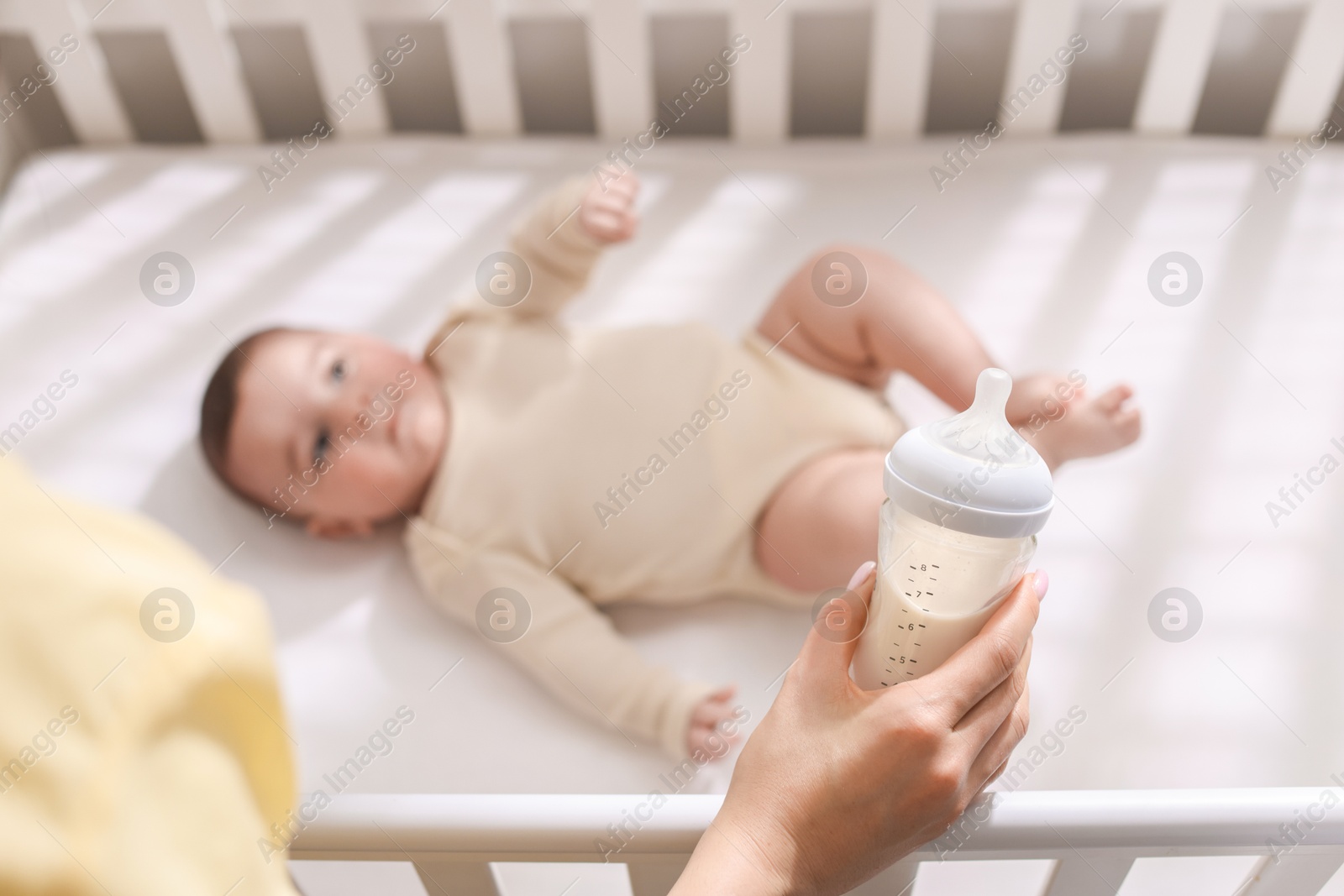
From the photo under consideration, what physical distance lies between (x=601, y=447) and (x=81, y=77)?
979 millimetres

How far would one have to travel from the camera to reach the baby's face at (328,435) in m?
0.92

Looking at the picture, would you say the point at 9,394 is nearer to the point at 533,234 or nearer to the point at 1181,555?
the point at 533,234

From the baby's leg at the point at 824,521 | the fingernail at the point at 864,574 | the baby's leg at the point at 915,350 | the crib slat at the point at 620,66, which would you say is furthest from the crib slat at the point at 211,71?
the fingernail at the point at 864,574

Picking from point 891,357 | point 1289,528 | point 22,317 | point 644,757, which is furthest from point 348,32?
point 1289,528

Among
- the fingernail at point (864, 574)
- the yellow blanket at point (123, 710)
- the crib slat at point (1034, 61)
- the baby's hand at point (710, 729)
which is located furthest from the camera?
the crib slat at point (1034, 61)

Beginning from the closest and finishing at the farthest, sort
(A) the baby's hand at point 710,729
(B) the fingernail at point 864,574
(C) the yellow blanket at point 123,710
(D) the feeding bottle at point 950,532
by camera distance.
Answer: (C) the yellow blanket at point 123,710 < (D) the feeding bottle at point 950,532 < (B) the fingernail at point 864,574 < (A) the baby's hand at point 710,729

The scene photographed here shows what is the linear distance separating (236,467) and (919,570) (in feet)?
2.44

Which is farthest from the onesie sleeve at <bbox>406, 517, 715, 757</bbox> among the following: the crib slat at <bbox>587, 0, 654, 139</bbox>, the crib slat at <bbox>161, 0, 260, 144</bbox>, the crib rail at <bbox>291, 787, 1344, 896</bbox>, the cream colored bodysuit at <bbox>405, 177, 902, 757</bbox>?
the crib slat at <bbox>161, 0, 260, 144</bbox>

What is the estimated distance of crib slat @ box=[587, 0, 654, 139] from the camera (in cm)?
117

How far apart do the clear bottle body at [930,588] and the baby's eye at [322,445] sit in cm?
65

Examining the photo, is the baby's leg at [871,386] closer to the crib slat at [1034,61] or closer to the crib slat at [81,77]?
the crib slat at [1034,61]

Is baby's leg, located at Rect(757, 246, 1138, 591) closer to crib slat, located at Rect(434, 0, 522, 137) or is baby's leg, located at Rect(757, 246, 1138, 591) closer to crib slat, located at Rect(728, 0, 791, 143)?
crib slat, located at Rect(728, 0, 791, 143)

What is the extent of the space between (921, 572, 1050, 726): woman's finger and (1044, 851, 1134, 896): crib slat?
151mm

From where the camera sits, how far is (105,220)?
4.05 feet
